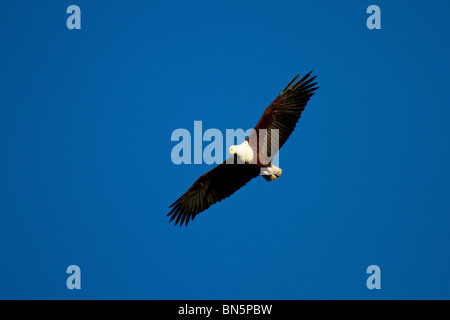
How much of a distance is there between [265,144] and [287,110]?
2.46ft

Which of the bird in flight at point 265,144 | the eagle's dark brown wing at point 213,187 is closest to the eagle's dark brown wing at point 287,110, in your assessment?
the bird in flight at point 265,144

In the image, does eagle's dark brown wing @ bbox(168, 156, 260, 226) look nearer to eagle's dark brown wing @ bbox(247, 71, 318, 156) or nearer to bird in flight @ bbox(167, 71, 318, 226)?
bird in flight @ bbox(167, 71, 318, 226)

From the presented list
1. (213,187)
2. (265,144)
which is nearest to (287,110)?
A: (265,144)

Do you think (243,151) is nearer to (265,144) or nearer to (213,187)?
(265,144)

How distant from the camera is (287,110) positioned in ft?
34.0

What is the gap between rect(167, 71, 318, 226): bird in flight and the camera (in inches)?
408

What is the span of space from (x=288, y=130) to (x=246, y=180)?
1450 millimetres

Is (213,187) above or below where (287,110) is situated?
below

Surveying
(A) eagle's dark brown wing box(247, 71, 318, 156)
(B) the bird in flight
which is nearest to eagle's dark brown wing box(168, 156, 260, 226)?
(B) the bird in flight

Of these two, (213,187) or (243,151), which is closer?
(243,151)

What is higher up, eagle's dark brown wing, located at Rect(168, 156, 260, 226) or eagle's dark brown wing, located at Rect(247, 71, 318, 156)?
eagle's dark brown wing, located at Rect(247, 71, 318, 156)

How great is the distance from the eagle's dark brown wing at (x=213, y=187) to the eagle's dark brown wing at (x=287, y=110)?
0.82m
